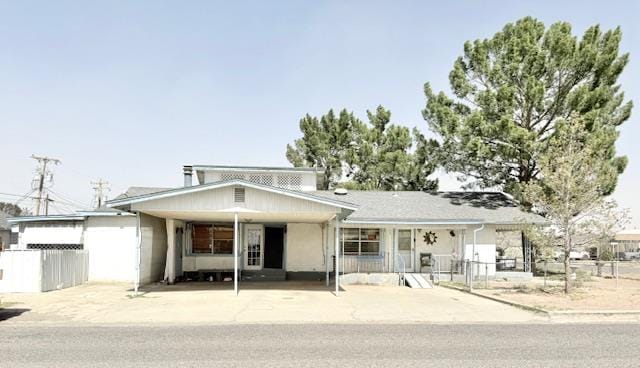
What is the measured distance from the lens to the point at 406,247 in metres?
24.7

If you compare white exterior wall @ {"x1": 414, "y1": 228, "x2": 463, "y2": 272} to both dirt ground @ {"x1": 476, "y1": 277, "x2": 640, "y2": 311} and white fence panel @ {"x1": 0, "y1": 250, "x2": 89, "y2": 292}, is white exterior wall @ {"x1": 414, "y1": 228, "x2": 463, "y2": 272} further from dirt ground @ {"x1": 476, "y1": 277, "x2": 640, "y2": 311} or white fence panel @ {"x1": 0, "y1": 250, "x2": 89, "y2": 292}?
white fence panel @ {"x1": 0, "y1": 250, "x2": 89, "y2": 292}

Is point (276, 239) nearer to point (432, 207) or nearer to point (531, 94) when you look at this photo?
point (432, 207)

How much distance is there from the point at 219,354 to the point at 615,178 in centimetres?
2406

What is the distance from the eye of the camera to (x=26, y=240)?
2230cm

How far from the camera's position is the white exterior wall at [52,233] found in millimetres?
22266

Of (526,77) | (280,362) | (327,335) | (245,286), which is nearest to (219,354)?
(280,362)

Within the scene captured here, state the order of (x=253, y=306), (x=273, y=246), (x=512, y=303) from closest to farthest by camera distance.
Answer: (x=253, y=306) → (x=512, y=303) → (x=273, y=246)

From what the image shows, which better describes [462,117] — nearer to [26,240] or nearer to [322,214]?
[322,214]

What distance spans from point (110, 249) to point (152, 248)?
1.94m

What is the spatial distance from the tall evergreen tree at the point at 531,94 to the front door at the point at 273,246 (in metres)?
10.7

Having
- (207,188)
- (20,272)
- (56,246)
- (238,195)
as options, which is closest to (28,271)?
(20,272)

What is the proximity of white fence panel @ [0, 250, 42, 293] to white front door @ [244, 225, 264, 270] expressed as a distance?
887 centimetres

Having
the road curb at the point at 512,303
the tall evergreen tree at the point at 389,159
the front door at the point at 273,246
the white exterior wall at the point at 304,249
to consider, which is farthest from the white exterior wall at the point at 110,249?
the tall evergreen tree at the point at 389,159

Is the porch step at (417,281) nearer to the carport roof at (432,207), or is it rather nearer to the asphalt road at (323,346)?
the carport roof at (432,207)
